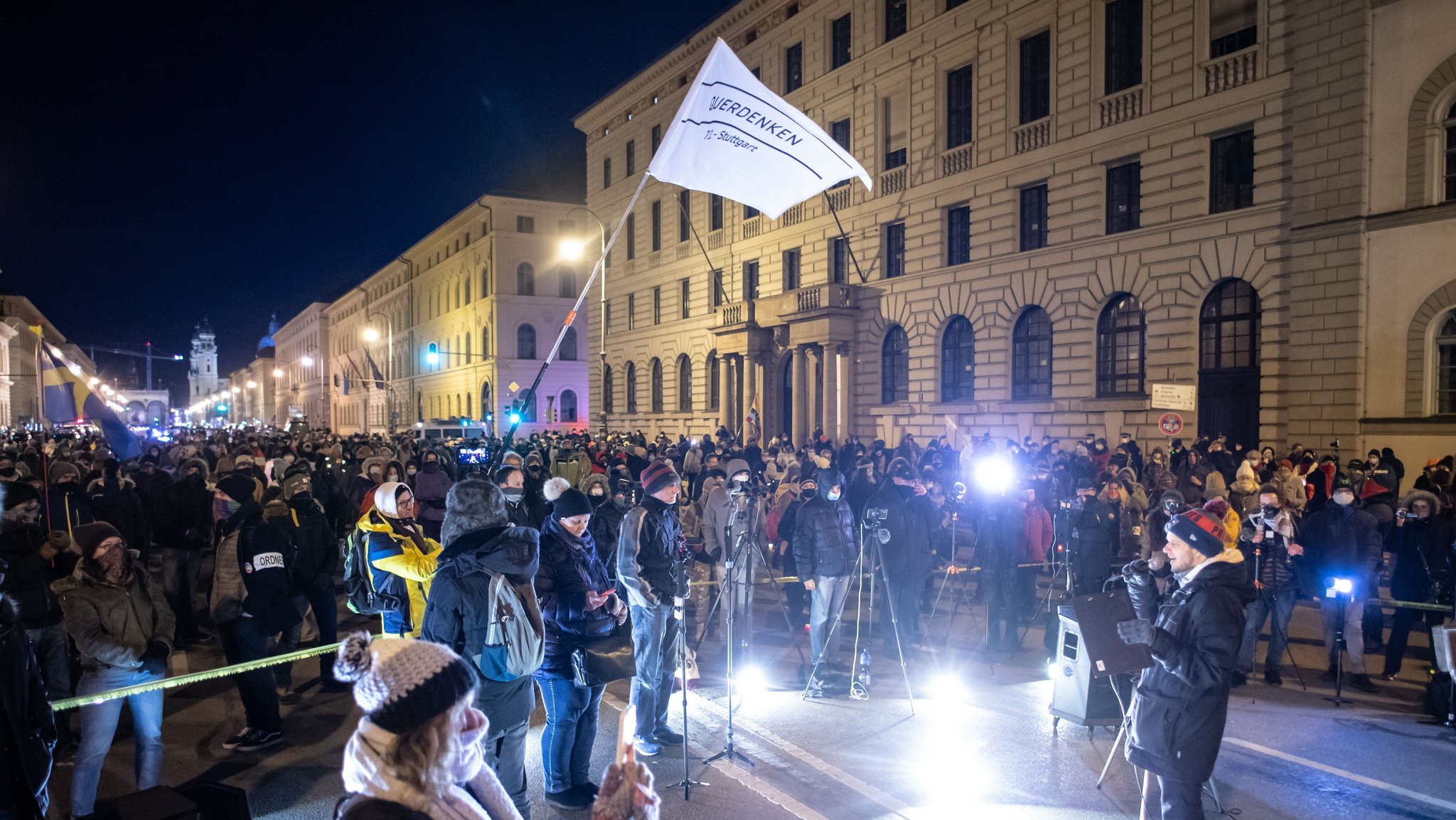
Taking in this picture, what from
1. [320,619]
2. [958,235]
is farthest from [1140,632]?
[958,235]

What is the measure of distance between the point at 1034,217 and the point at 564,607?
22.9 meters

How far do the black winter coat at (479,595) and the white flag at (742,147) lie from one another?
5.41 m

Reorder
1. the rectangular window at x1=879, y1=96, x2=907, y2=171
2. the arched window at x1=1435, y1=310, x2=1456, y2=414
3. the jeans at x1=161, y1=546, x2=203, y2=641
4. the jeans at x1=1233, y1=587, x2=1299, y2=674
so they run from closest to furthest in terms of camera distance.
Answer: the jeans at x1=1233, y1=587, x2=1299, y2=674, the jeans at x1=161, y1=546, x2=203, y2=641, the arched window at x1=1435, y1=310, x2=1456, y2=414, the rectangular window at x1=879, y1=96, x2=907, y2=171

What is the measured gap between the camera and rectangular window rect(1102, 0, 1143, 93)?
21969 millimetres

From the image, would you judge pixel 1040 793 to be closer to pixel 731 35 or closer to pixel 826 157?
pixel 826 157

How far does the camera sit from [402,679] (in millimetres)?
2191

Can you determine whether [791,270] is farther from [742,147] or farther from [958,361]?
[742,147]

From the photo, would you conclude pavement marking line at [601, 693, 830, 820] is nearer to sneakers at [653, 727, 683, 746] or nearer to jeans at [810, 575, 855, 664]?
sneakers at [653, 727, 683, 746]

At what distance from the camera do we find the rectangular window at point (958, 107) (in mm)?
26562

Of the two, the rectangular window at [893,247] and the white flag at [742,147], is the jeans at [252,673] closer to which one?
the white flag at [742,147]

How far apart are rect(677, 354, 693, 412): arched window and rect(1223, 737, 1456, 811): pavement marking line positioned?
33.6 metres

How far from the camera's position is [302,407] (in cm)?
12812

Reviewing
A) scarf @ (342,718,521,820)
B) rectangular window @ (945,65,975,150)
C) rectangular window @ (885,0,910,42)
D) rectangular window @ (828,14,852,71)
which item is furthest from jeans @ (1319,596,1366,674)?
rectangular window @ (828,14,852,71)

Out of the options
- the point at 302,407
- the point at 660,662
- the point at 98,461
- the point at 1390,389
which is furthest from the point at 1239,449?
the point at 302,407
